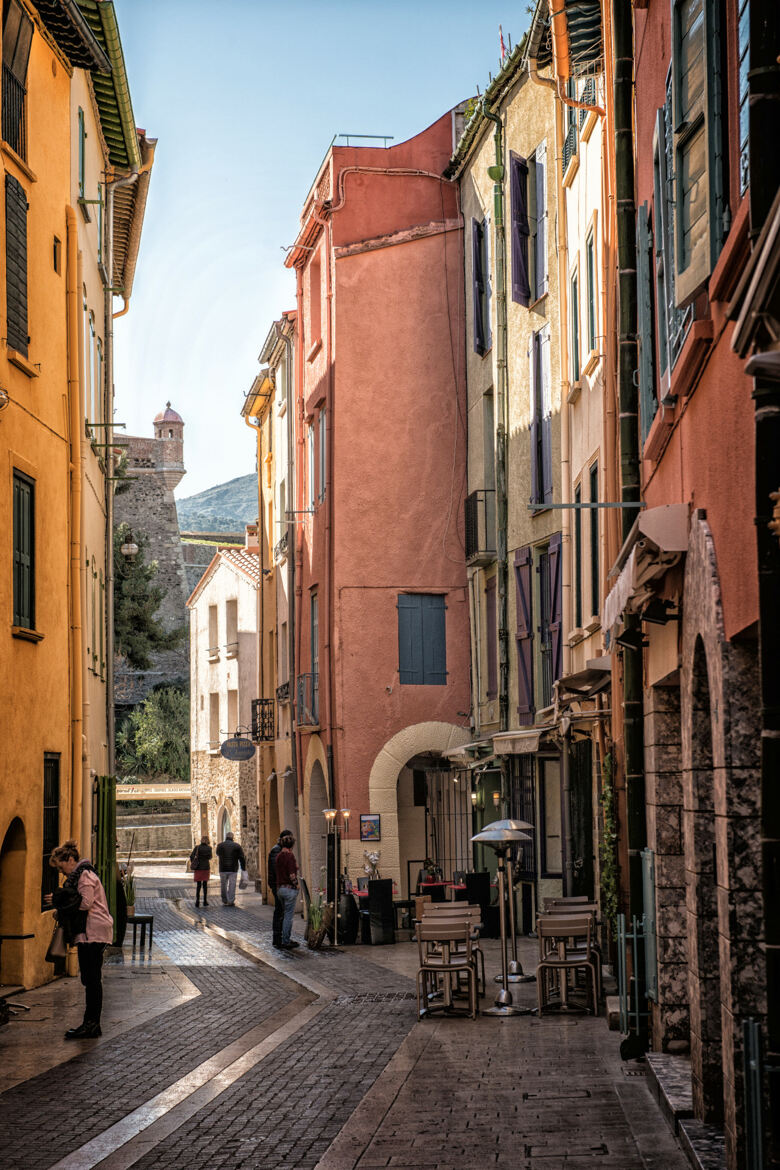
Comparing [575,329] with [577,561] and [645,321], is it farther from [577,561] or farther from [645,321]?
[645,321]

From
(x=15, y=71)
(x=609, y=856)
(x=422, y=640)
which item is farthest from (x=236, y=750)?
(x=609, y=856)

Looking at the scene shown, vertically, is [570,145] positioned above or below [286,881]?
above

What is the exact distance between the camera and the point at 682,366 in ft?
26.7

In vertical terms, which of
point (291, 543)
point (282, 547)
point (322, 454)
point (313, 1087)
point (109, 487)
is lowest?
point (313, 1087)

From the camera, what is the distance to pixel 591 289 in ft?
62.1

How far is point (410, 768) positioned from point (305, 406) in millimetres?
7669

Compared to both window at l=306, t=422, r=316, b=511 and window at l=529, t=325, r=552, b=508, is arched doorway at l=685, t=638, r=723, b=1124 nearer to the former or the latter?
window at l=529, t=325, r=552, b=508

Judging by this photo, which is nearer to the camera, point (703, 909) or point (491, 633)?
point (703, 909)

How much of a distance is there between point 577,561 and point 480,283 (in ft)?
26.9

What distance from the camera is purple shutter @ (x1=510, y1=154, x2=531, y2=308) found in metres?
23.6

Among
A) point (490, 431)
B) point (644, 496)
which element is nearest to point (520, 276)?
point (490, 431)

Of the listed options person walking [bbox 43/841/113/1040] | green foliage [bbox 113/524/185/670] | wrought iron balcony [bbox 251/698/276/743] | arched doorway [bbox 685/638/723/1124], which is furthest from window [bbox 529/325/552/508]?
green foliage [bbox 113/524/185/670]

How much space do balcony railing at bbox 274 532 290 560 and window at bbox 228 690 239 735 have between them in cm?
1029

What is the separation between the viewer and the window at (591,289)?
61.7ft
